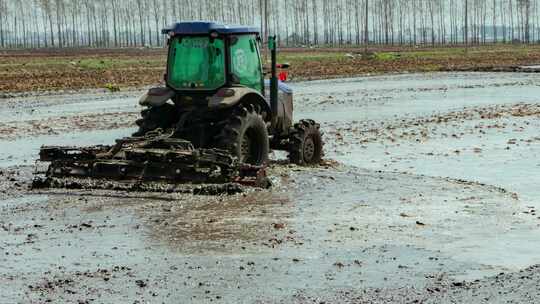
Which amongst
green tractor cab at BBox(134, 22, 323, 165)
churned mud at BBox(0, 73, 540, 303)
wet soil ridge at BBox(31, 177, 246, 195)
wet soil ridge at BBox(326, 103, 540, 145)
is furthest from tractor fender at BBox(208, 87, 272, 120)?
wet soil ridge at BBox(326, 103, 540, 145)

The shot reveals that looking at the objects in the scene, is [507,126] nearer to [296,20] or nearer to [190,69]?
[190,69]

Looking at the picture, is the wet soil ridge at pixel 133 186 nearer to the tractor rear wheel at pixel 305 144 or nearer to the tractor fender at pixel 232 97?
the tractor fender at pixel 232 97

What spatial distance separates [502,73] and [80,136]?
39.1m

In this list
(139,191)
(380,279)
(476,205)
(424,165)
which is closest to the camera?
(380,279)

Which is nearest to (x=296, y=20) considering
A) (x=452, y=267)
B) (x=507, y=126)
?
(x=507, y=126)

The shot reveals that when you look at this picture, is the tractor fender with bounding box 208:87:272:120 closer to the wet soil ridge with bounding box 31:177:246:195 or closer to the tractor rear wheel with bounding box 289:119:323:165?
the tractor rear wheel with bounding box 289:119:323:165

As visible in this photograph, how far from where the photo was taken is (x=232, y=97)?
15656 mm

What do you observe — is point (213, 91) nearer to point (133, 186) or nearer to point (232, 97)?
point (232, 97)

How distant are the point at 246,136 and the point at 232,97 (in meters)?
0.93

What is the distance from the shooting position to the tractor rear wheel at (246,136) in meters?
15.5

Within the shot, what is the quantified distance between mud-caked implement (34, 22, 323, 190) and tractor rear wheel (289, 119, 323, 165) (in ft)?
0.06

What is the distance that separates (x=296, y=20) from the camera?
643ft

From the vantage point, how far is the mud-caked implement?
1469 centimetres

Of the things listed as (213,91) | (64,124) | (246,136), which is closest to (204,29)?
(213,91)
